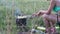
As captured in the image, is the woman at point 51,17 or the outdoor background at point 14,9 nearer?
the woman at point 51,17

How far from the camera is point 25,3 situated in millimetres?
2963

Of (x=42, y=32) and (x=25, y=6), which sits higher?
(x=25, y=6)

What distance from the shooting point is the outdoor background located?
7.67 feet

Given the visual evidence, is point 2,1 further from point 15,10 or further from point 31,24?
point 31,24

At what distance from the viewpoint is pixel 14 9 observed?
2.52 m

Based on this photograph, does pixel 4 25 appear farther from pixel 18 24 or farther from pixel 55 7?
pixel 55 7

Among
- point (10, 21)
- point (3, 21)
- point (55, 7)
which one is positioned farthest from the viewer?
point (3, 21)

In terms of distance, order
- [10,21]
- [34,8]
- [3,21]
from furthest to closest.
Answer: [34,8] → [3,21] → [10,21]

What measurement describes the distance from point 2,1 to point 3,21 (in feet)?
1.66

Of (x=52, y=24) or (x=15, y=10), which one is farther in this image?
(x=15, y=10)

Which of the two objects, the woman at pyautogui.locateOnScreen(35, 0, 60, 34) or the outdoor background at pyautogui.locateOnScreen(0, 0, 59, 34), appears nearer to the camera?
the woman at pyautogui.locateOnScreen(35, 0, 60, 34)

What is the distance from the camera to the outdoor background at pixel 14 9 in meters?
2.34

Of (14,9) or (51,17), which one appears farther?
(14,9)

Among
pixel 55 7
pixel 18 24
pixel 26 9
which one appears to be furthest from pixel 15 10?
pixel 55 7
